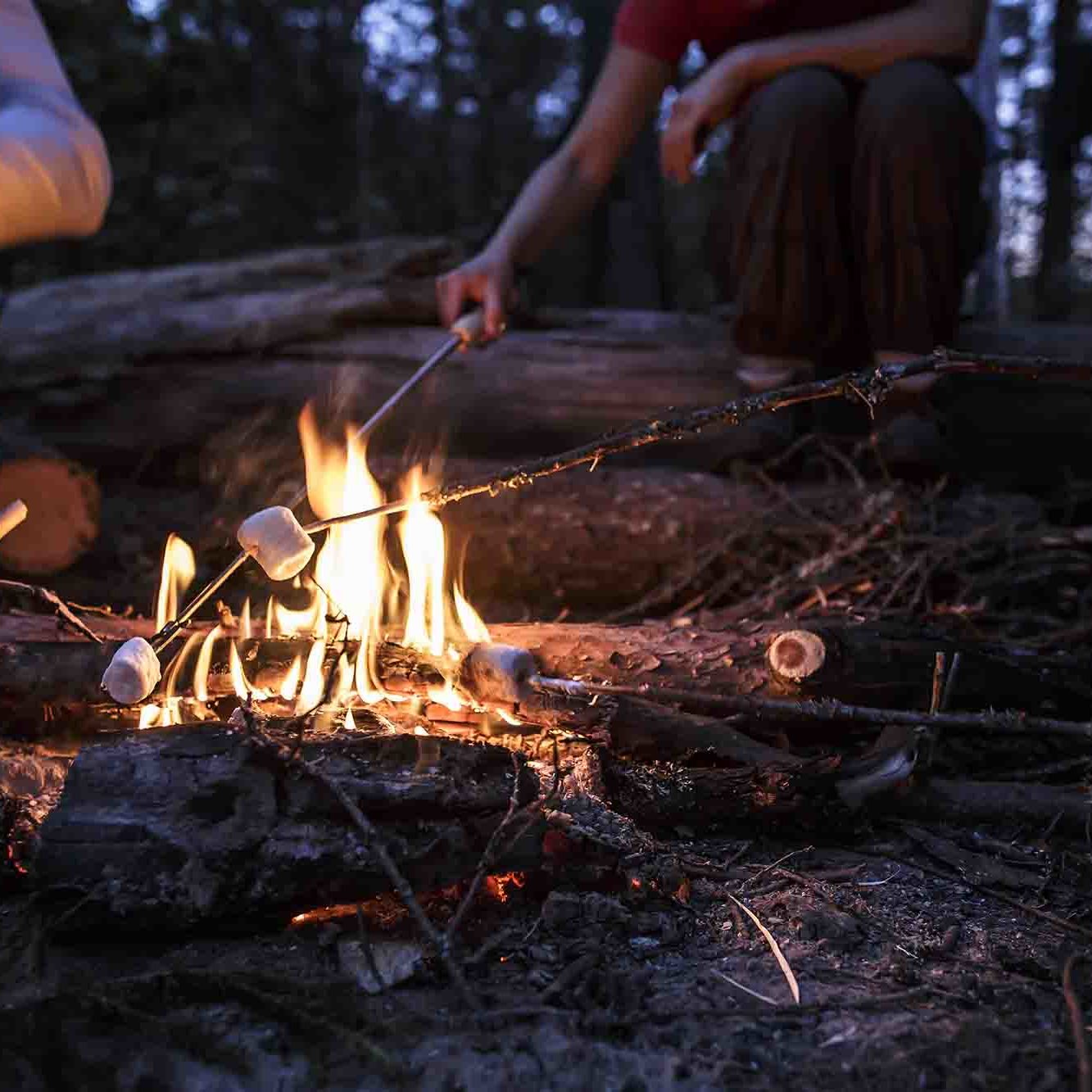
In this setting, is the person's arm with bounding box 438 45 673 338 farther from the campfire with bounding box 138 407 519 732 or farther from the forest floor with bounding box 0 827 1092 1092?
the forest floor with bounding box 0 827 1092 1092

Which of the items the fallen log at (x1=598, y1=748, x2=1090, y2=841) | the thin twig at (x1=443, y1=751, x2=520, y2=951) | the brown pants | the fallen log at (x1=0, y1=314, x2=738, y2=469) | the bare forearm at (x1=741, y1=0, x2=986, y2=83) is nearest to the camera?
the thin twig at (x1=443, y1=751, x2=520, y2=951)

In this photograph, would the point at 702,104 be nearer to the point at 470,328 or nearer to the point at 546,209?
the point at 546,209

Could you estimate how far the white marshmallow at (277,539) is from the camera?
201 cm

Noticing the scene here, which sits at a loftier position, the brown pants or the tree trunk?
the tree trunk

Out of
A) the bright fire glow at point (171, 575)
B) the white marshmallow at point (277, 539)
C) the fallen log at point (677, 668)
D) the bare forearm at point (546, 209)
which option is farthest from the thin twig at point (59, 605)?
the bare forearm at point (546, 209)

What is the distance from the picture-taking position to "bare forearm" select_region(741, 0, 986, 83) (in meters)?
3.45

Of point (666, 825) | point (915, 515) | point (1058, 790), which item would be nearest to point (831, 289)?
point (915, 515)

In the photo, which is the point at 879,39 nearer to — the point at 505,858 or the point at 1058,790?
the point at 1058,790

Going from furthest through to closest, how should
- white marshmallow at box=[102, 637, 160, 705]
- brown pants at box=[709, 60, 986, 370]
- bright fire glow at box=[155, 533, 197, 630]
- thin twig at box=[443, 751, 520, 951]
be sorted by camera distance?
brown pants at box=[709, 60, 986, 370] < bright fire glow at box=[155, 533, 197, 630] < white marshmallow at box=[102, 637, 160, 705] < thin twig at box=[443, 751, 520, 951]

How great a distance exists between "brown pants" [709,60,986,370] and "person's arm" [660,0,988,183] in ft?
0.24

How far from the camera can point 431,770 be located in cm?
179

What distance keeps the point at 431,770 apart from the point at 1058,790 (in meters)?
1.49

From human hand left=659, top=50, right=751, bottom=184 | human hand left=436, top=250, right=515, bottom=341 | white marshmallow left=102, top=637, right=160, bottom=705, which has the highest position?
human hand left=659, top=50, right=751, bottom=184

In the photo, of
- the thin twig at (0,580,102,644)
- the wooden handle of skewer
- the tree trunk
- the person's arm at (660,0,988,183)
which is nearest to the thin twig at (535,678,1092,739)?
the thin twig at (0,580,102,644)
